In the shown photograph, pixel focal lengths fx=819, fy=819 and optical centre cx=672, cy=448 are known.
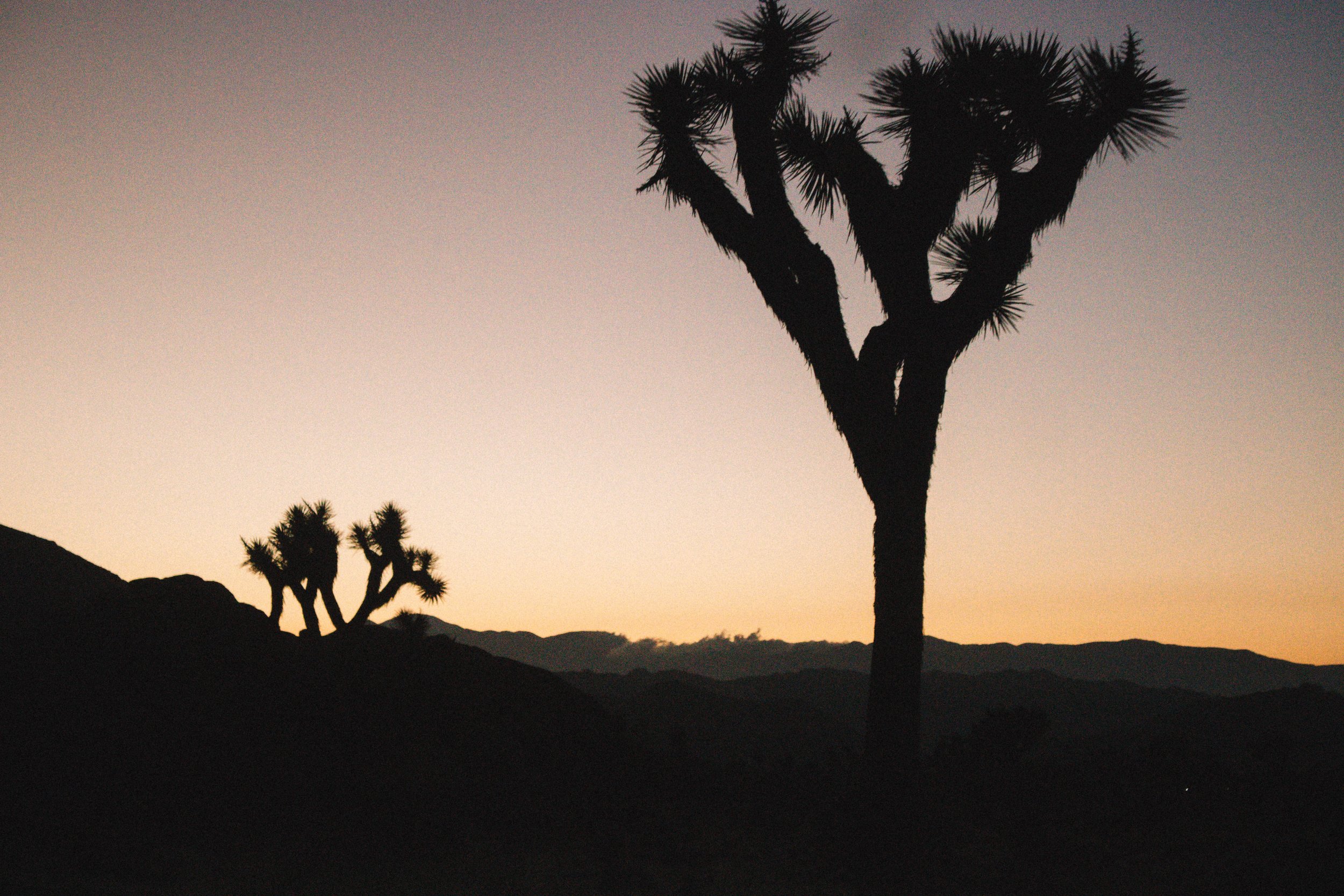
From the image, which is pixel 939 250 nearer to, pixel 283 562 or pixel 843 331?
pixel 843 331

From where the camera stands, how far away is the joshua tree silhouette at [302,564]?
18875 millimetres

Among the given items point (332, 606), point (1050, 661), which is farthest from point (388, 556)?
point (1050, 661)

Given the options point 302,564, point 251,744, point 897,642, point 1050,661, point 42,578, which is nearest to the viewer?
point 897,642

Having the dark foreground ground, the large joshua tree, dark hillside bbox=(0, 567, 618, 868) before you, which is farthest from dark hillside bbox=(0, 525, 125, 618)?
the large joshua tree

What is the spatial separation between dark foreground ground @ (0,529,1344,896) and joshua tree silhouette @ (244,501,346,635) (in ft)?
19.6

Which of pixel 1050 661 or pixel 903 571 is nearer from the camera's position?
pixel 903 571

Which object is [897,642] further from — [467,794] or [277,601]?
[277,601]

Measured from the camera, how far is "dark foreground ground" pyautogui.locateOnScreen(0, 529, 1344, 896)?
6.38 metres

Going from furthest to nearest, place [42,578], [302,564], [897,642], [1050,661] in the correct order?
[1050,661], [302,564], [42,578], [897,642]

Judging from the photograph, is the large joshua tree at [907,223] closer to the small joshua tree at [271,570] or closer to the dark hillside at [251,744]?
the dark hillside at [251,744]

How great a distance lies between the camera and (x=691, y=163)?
8555mm

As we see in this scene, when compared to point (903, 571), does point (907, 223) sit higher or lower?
higher

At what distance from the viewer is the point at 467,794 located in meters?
8.93

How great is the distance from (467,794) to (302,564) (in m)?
11.8
